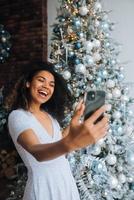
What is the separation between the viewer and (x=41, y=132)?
1606mm

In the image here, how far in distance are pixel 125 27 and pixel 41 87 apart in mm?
2010

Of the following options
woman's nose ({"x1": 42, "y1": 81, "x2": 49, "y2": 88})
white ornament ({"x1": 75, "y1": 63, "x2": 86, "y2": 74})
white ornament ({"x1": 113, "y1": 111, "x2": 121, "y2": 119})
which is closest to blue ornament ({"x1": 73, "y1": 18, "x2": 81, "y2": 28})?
white ornament ({"x1": 75, "y1": 63, "x2": 86, "y2": 74})

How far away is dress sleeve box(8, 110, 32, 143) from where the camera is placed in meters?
1.50

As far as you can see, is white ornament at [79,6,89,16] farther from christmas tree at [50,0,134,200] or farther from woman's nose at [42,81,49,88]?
woman's nose at [42,81,49,88]

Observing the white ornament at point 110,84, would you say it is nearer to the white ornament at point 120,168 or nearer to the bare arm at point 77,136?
the white ornament at point 120,168

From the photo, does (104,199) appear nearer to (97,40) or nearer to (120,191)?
(120,191)

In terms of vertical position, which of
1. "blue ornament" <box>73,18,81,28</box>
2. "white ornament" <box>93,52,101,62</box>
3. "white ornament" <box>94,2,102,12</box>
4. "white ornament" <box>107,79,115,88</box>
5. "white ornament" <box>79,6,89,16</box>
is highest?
"white ornament" <box>94,2,102,12</box>

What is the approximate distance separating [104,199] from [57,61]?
Answer: 1.03 metres

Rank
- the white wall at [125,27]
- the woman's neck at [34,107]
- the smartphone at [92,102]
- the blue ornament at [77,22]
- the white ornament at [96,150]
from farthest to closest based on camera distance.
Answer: the white wall at [125,27] → the blue ornament at [77,22] → the white ornament at [96,150] → the woman's neck at [34,107] → the smartphone at [92,102]

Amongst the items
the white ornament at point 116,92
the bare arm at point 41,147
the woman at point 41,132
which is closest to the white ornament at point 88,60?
the white ornament at point 116,92

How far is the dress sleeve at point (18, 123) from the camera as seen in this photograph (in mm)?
1497

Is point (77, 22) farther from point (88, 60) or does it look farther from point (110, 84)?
point (110, 84)

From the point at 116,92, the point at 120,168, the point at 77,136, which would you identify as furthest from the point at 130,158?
the point at 77,136

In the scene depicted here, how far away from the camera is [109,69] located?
2816mm
